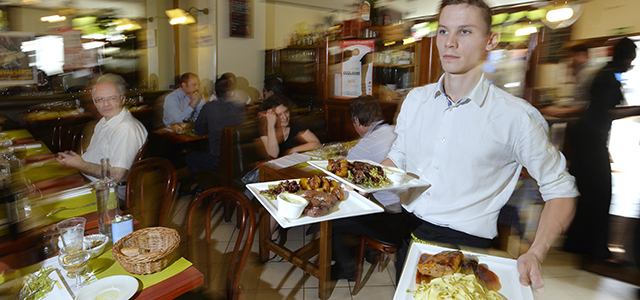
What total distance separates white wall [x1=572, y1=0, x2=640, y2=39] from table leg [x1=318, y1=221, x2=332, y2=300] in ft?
9.18

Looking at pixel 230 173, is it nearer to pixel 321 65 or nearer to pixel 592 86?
pixel 321 65

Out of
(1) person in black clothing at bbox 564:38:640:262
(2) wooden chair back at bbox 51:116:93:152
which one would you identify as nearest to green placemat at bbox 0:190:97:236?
(2) wooden chair back at bbox 51:116:93:152

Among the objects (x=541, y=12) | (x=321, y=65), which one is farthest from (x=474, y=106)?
(x=321, y=65)

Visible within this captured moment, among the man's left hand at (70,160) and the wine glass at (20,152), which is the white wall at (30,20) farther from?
the man's left hand at (70,160)

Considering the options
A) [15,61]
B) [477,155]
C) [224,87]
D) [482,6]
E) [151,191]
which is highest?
[15,61]

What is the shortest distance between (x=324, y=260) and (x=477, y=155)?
54.1 inches

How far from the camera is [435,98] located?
1.58 m

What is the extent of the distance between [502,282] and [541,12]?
3.07 m

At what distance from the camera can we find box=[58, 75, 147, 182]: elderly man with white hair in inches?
108

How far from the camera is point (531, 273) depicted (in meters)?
1.04

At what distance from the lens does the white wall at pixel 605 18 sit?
10.0 feet

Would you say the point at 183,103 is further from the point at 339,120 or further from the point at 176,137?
the point at 339,120

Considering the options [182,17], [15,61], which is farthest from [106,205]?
[15,61]

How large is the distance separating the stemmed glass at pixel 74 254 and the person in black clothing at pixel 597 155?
3436mm
